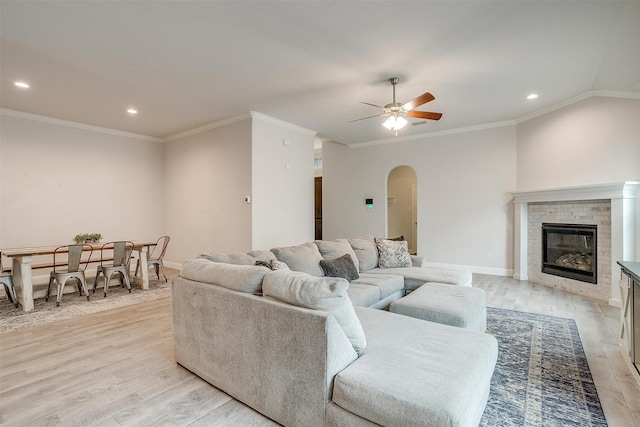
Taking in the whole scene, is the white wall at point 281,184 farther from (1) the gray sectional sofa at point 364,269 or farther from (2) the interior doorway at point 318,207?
(2) the interior doorway at point 318,207

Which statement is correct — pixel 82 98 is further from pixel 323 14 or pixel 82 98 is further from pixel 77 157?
pixel 323 14

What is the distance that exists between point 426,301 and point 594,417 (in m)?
1.22

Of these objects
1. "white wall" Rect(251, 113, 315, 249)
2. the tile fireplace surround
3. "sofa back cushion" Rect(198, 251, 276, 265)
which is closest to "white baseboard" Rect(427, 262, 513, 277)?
the tile fireplace surround

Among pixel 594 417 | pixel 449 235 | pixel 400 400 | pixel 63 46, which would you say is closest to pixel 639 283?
pixel 594 417

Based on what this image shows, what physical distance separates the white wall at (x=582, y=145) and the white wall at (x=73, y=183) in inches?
298

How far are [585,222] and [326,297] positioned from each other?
4.99 metres

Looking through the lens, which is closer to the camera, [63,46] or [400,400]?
[400,400]

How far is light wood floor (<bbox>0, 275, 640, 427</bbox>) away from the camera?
1941 mm

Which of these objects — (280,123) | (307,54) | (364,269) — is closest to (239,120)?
(280,123)

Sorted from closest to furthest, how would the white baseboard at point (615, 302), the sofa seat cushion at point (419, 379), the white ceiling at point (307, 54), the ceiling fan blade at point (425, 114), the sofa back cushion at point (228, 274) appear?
the sofa seat cushion at point (419, 379), the sofa back cushion at point (228, 274), the white ceiling at point (307, 54), the ceiling fan blade at point (425, 114), the white baseboard at point (615, 302)

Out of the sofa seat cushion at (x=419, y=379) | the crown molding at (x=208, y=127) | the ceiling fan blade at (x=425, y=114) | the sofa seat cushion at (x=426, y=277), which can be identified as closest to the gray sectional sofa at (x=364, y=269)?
the sofa seat cushion at (x=426, y=277)

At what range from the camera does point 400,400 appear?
1354 millimetres

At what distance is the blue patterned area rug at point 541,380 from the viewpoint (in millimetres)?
1923

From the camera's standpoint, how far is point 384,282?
3.44 m
